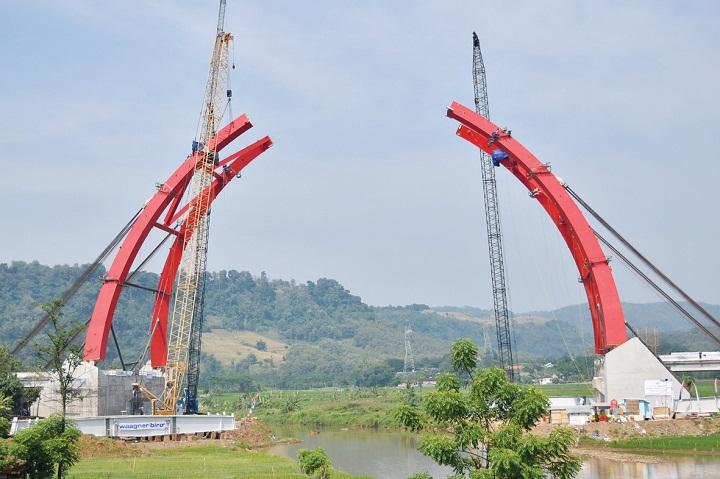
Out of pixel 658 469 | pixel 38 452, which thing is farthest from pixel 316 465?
pixel 658 469

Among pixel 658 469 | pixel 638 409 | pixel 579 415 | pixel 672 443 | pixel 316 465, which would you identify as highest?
pixel 638 409

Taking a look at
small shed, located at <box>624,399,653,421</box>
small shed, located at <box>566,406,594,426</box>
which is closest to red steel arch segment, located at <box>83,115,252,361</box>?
small shed, located at <box>566,406,594,426</box>

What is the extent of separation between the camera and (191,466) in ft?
112

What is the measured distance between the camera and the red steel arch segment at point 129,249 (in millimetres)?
46844

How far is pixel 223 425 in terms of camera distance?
48.3 m

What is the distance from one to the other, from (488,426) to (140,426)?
31.6 m

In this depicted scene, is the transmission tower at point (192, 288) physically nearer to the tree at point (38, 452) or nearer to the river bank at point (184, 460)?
the river bank at point (184, 460)

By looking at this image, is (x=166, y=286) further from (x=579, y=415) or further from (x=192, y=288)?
(x=579, y=415)

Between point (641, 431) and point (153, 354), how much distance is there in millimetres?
26871

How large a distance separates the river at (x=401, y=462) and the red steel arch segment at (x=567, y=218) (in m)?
11.0

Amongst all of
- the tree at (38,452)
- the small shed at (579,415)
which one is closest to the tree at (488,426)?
the tree at (38,452)

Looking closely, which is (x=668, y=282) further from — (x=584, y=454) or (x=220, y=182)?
(x=220, y=182)

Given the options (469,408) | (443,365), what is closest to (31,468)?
(469,408)

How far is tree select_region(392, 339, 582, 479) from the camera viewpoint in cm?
1590
